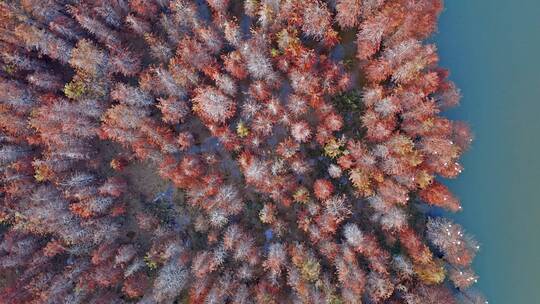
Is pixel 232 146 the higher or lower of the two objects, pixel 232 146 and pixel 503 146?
the lower

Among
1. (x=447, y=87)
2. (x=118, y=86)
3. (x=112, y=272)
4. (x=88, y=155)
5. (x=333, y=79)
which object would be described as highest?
(x=447, y=87)

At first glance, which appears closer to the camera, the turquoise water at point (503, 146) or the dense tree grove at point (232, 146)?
the dense tree grove at point (232, 146)

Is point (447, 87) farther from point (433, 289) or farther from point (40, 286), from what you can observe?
point (40, 286)

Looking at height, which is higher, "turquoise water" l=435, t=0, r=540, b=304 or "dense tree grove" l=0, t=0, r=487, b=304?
"turquoise water" l=435, t=0, r=540, b=304

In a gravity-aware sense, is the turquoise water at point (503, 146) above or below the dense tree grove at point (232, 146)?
above

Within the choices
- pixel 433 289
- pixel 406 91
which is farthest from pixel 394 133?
pixel 433 289
